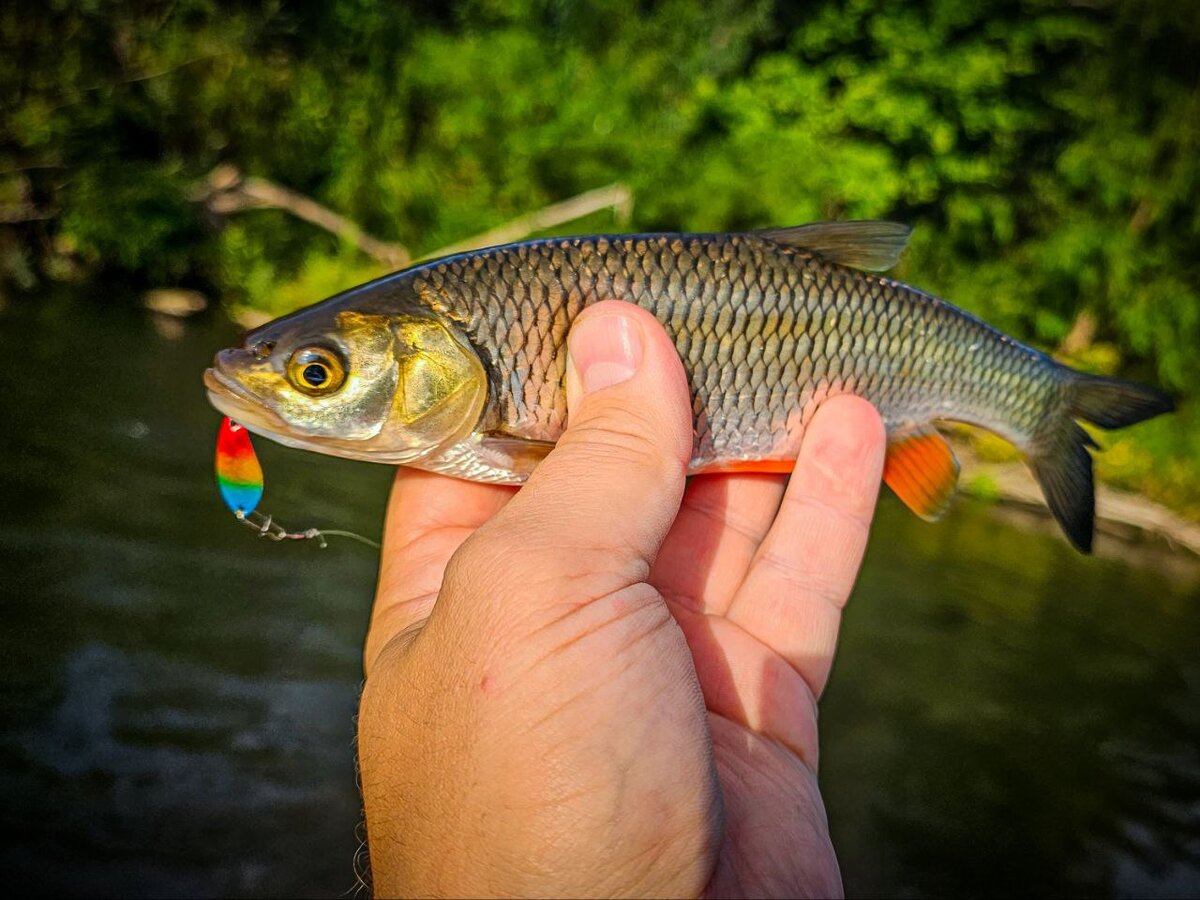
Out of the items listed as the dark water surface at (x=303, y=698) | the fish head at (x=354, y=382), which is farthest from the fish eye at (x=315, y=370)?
the dark water surface at (x=303, y=698)

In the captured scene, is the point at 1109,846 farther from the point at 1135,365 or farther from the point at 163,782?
the point at 1135,365

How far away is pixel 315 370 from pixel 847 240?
1.80 meters

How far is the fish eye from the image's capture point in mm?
2570

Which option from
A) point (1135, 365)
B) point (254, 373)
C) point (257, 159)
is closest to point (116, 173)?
point (257, 159)

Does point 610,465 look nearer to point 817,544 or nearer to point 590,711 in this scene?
point 590,711

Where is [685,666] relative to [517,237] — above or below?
above

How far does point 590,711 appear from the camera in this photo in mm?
1898

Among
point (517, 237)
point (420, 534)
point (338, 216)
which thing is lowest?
point (338, 216)

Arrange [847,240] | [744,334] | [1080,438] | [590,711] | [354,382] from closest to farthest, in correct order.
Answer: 1. [590,711]
2. [354,382]
3. [744,334]
4. [847,240]
5. [1080,438]

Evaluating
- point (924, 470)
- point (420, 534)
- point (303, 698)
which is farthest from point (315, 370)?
point (303, 698)

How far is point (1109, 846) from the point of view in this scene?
5.54m

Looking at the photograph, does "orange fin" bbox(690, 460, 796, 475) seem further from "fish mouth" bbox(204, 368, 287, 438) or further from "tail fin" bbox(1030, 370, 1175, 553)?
"fish mouth" bbox(204, 368, 287, 438)

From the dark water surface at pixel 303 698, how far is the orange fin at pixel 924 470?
8.90 ft

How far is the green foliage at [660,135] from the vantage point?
17.0 m
